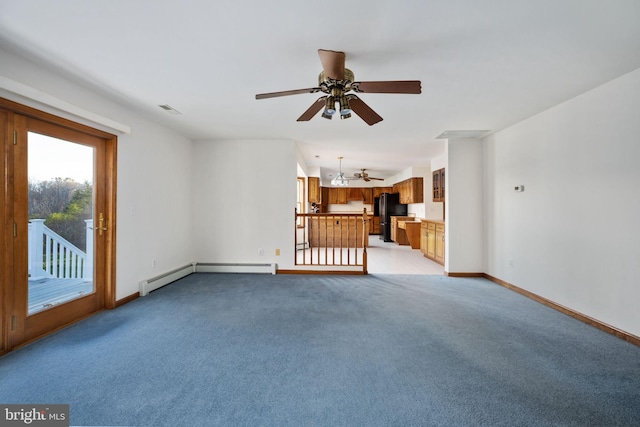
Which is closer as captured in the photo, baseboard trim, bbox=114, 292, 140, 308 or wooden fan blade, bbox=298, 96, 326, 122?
wooden fan blade, bbox=298, 96, 326, 122

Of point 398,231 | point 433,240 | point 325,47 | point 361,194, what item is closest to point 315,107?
point 325,47

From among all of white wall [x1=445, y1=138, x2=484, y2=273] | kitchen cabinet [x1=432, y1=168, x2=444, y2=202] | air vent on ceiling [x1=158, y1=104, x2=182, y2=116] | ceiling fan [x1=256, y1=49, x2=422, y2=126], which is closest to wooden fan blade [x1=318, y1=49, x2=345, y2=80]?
ceiling fan [x1=256, y1=49, x2=422, y2=126]

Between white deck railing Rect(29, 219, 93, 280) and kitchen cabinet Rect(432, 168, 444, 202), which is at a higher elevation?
kitchen cabinet Rect(432, 168, 444, 202)

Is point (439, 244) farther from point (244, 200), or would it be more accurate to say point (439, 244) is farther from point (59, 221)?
point (59, 221)

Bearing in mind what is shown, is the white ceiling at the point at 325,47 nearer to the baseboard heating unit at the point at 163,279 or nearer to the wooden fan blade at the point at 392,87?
the wooden fan blade at the point at 392,87

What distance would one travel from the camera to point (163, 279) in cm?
381

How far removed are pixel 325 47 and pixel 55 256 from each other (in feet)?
10.3

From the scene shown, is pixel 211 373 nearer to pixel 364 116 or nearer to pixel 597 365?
pixel 364 116

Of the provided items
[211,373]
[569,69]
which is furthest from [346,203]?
[211,373]

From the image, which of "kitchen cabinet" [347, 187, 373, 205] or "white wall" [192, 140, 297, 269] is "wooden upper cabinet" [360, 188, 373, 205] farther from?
"white wall" [192, 140, 297, 269]

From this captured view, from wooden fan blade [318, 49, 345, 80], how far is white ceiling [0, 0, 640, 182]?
0.63 feet

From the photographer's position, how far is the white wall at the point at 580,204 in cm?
234

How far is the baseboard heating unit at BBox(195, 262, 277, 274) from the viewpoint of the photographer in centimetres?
457

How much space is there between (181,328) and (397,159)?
5.68 metres
